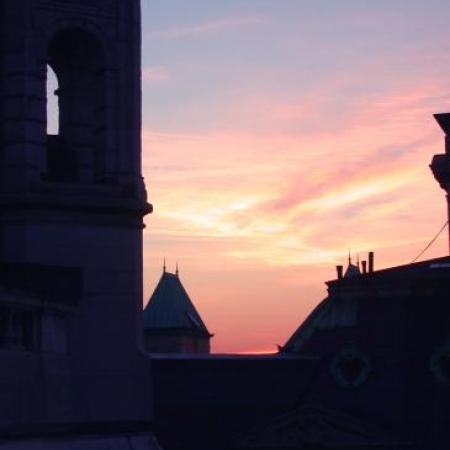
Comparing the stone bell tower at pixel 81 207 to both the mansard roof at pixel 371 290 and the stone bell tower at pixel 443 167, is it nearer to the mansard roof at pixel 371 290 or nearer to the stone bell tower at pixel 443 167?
the mansard roof at pixel 371 290

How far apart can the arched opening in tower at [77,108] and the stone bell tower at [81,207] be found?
43 mm

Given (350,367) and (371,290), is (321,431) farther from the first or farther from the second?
(371,290)

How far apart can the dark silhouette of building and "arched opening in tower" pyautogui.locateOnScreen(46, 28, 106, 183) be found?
58.4 metres

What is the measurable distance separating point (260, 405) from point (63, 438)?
49.5 feet

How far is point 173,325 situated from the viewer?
9044cm

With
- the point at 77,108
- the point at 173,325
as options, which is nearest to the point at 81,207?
the point at 77,108

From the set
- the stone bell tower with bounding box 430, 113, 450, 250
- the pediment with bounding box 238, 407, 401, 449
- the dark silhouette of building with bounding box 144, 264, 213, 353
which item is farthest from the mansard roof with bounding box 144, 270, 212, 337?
the pediment with bounding box 238, 407, 401, 449

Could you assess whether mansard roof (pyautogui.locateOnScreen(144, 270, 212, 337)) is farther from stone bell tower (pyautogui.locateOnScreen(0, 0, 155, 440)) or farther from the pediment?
stone bell tower (pyautogui.locateOnScreen(0, 0, 155, 440))

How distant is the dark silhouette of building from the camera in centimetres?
9012

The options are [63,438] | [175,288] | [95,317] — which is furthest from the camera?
[175,288]

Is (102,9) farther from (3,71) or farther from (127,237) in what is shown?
(127,237)

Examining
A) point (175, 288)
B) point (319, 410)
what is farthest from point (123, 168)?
point (175, 288)

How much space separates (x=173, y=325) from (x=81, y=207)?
62.4m

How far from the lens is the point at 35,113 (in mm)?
28547
